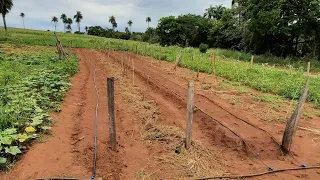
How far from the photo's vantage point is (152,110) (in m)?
6.83

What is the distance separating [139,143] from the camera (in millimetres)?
5066

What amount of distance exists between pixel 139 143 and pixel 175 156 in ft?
2.75

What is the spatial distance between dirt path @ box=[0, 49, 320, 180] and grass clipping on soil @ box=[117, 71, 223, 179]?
3cm

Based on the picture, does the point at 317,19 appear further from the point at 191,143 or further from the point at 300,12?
the point at 191,143

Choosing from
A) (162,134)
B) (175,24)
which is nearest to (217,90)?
(162,134)

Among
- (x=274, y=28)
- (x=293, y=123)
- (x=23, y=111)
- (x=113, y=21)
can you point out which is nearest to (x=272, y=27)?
(x=274, y=28)

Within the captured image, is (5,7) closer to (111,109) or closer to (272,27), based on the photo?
(272,27)

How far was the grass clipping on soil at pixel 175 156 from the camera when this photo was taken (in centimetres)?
417

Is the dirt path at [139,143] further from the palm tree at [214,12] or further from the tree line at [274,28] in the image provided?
the palm tree at [214,12]

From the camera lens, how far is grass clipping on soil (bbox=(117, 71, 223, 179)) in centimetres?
417

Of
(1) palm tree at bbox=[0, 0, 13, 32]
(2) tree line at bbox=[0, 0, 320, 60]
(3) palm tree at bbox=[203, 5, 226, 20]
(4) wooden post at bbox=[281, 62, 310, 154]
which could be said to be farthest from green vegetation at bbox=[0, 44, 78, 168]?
(3) palm tree at bbox=[203, 5, 226, 20]

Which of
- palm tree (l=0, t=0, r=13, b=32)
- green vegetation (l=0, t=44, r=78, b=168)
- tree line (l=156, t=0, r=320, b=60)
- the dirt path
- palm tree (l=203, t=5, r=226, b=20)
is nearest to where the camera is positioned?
the dirt path

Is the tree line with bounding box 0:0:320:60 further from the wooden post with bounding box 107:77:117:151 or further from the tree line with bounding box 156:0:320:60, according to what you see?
the wooden post with bounding box 107:77:117:151

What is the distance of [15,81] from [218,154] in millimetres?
5952
